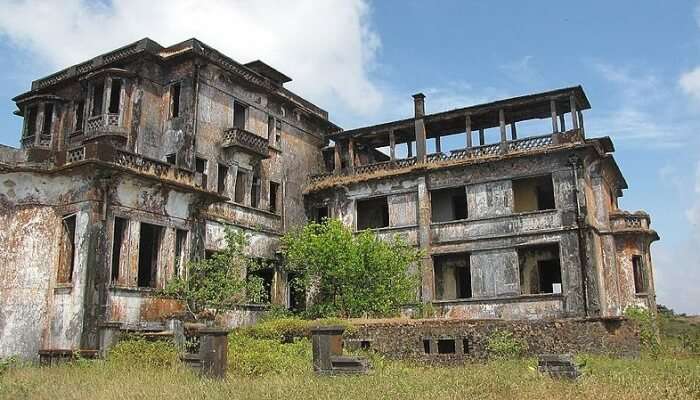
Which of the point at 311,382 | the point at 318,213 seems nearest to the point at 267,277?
the point at 318,213

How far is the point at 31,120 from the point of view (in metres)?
24.5

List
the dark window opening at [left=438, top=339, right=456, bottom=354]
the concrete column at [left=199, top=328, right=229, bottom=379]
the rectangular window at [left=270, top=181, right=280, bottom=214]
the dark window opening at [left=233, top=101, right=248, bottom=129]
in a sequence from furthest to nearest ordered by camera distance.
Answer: the rectangular window at [left=270, top=181, right=280, bottom=214], the dark window opening at [left=233, top=101, right=248, bottom=129], the dark window opening at [left=438, top=339, right=456, bottom=354], the concrete column at [left=199, top=328, right=229, bottom=379]

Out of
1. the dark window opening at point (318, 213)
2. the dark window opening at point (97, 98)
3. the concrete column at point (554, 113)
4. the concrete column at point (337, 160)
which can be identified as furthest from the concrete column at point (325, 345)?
the dark window opening at point (318, 213)

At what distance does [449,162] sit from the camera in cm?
2450

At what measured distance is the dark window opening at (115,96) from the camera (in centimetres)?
2230

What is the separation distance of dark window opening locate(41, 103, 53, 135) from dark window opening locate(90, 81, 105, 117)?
199 cm

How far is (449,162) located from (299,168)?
277 inches

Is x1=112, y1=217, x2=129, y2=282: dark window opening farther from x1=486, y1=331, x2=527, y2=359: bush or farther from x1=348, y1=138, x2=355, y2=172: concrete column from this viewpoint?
x1=348, y1=138, x2=355, y2=172: concrete column

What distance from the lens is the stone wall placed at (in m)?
15.4

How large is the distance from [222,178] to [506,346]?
12.8m

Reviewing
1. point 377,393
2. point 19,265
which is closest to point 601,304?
point 377,393

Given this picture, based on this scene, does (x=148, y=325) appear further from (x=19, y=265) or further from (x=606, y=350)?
(x=606, y=350)

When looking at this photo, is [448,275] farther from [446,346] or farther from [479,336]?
[479,336]

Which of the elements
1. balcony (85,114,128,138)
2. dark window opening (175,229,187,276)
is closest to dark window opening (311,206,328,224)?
dark window opening (175,229,187,276)
